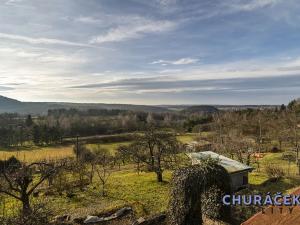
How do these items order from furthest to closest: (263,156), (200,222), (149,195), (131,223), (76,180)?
(263,156), (76,180), (149,195), (131,223), (200,222)

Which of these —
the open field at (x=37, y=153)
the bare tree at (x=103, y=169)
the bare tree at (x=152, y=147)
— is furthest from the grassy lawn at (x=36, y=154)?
the bare tree at (x=152, y=147)

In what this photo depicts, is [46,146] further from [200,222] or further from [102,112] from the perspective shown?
[102,112]

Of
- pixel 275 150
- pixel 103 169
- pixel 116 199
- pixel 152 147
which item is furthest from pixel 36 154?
pixel 275 150

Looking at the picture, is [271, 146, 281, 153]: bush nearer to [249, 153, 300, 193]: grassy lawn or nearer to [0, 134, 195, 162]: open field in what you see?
[249, 153, 300, 193]: grassy lawn

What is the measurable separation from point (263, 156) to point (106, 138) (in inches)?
1249

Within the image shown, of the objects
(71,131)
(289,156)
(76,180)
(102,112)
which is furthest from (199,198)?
(102,112)

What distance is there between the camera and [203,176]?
44.9 ft

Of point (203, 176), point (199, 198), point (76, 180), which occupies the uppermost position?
point (203, 176)

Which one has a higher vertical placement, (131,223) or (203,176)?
(203,176)

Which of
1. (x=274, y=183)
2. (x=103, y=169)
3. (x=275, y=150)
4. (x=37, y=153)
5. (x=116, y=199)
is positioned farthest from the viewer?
(x=37, y=153)

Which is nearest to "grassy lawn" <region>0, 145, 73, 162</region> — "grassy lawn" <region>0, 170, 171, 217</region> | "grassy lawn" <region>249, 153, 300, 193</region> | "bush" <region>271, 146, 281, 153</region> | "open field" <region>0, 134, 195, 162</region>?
"open field" <region>0, 134, 195, 162</region>

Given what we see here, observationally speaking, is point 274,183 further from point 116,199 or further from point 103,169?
point 103,169

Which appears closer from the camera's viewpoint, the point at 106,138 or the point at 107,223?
the point at 107,223

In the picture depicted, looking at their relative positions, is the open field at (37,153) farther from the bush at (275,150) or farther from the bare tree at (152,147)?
the bush at (275,150)
